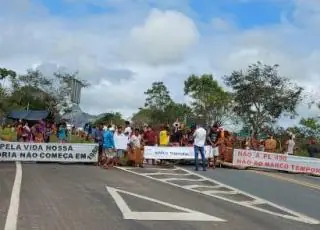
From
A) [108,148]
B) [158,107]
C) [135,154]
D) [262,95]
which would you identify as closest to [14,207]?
[108,148]

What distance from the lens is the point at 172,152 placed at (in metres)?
24.5

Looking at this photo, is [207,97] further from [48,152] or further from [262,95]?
[48,152]

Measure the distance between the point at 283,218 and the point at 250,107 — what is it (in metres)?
40.9

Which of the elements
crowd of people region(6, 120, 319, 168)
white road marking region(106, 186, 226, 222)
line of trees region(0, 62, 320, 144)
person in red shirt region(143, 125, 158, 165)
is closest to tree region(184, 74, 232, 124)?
line of trees region(0, 62, 320, 144)

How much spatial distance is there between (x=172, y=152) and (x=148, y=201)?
1182 cm

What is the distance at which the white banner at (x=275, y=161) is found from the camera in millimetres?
25484

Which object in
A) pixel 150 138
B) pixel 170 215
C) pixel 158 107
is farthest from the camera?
pixel 158 107

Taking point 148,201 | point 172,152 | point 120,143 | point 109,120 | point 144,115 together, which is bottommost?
point 148,201

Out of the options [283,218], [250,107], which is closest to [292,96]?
[250,107]

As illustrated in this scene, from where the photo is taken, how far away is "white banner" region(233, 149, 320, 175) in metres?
25.5

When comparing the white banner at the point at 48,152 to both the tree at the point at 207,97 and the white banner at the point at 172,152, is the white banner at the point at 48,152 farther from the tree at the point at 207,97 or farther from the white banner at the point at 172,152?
the tree at the point at 207,97

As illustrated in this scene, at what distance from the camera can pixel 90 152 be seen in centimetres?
2330

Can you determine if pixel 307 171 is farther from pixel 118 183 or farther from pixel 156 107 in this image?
pixel 156 107

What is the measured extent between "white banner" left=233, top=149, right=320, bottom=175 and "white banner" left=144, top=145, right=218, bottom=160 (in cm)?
161
